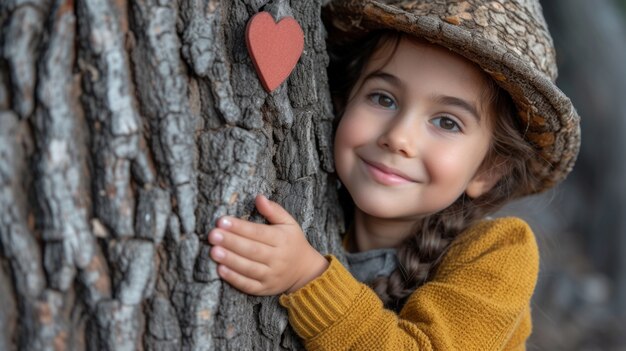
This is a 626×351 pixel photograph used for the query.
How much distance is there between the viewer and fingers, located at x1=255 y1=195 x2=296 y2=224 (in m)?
A: 1.57

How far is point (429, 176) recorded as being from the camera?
1.99 metres

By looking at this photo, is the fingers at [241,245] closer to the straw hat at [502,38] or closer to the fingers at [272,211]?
the fingers at [272,211]

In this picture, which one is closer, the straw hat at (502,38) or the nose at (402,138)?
the straw hat at (502,38)

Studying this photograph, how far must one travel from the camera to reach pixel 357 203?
2.03 m

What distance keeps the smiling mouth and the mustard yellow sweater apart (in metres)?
0.27

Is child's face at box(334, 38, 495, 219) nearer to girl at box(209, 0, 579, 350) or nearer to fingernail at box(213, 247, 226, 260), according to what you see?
girl at box(209, 0, 579, 350)

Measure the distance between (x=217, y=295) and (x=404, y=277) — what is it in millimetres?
736

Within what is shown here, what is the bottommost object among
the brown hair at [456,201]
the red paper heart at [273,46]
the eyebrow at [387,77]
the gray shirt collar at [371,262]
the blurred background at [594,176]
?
the blurred background at [594,176]

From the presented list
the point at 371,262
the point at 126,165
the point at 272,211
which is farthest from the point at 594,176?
the point at 126,165

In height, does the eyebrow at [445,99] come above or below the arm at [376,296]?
above

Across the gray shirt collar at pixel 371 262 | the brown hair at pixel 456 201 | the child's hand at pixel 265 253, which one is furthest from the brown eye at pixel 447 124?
the child's hand at pixel 265 253

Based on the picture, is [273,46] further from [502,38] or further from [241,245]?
[502,38]

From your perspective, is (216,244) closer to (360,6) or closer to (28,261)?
(28,261)

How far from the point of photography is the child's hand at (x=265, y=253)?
1.50 m
